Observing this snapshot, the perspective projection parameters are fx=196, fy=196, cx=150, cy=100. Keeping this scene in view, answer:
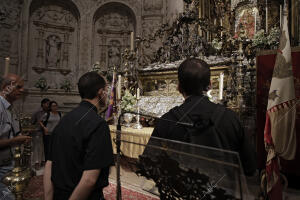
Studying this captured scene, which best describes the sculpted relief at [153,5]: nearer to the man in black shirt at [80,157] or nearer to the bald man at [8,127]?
the bald man at [8,127]

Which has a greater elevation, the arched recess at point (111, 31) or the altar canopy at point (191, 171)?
the arched recess at point (111, 31)

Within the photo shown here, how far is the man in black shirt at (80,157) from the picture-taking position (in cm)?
118

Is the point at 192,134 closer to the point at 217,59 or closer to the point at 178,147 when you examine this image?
the point at 178,147

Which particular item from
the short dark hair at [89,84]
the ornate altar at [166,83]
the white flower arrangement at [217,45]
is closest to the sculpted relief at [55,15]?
the ornate altar at [166,83]

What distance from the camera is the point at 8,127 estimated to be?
6.73 ft

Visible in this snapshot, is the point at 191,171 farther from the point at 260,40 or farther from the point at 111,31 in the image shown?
the point at 111,31

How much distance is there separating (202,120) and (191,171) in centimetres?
26

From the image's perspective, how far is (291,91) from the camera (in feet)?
6.98

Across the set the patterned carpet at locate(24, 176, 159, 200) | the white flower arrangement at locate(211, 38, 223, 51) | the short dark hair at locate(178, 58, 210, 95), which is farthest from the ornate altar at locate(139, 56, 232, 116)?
the short dark hair at locate(178, 58, 210, 95)

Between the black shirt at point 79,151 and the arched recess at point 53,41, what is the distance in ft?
32.6

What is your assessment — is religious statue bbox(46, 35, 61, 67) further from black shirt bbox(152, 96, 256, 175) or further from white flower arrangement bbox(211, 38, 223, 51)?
black shirt bbox(152, 96, 256, 175)

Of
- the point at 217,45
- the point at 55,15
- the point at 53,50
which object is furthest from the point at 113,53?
the point at 217,45

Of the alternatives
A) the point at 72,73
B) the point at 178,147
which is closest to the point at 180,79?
the point at 178,147

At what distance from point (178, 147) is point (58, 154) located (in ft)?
2.87
